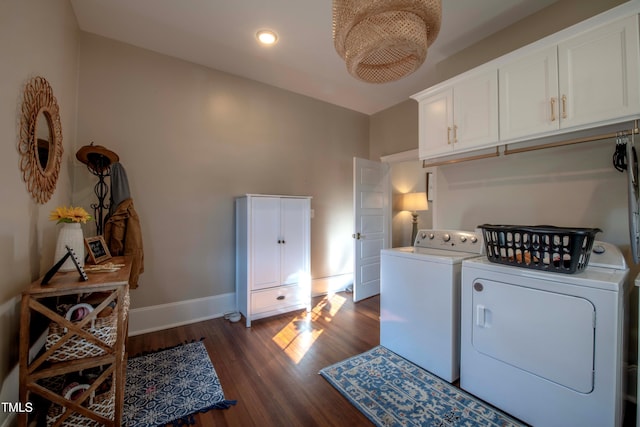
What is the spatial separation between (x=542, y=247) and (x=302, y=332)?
210 centimetres

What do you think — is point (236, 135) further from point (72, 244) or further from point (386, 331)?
point (386, 331)

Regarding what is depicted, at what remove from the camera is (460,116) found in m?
2.17

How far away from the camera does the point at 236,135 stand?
3076 millimetres

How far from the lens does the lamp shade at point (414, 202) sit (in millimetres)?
4723

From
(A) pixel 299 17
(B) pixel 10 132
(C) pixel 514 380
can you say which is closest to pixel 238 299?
(B) pixel 10 132

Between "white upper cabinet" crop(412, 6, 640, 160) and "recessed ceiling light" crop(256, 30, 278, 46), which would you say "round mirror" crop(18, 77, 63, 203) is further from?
"white upper cabinet" crop(412, 6, 640, 160)

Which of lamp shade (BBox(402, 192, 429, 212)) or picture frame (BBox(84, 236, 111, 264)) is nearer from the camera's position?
picture frame (BBox(84, 236, 111, 264))

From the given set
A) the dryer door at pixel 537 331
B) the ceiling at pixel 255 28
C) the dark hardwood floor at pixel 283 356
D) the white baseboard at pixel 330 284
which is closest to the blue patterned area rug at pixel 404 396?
the dark hardwood floor at pixel 283 356

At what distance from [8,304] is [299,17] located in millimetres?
2634

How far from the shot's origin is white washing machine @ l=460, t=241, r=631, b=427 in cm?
125

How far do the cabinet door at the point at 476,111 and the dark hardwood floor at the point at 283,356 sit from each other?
6.51 feet

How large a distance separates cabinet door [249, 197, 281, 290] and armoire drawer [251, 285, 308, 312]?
8 cm

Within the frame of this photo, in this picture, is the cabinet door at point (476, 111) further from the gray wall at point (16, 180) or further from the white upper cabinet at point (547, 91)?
the gray wall at point (16, 180)

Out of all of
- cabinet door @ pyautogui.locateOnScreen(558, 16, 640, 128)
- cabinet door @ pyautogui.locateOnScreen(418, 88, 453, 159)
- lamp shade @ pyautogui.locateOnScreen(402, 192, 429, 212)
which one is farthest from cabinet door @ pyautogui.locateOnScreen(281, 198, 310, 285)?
lamp shade @ pyautogui.locateOnScreen(402, 192, 429, 212)
